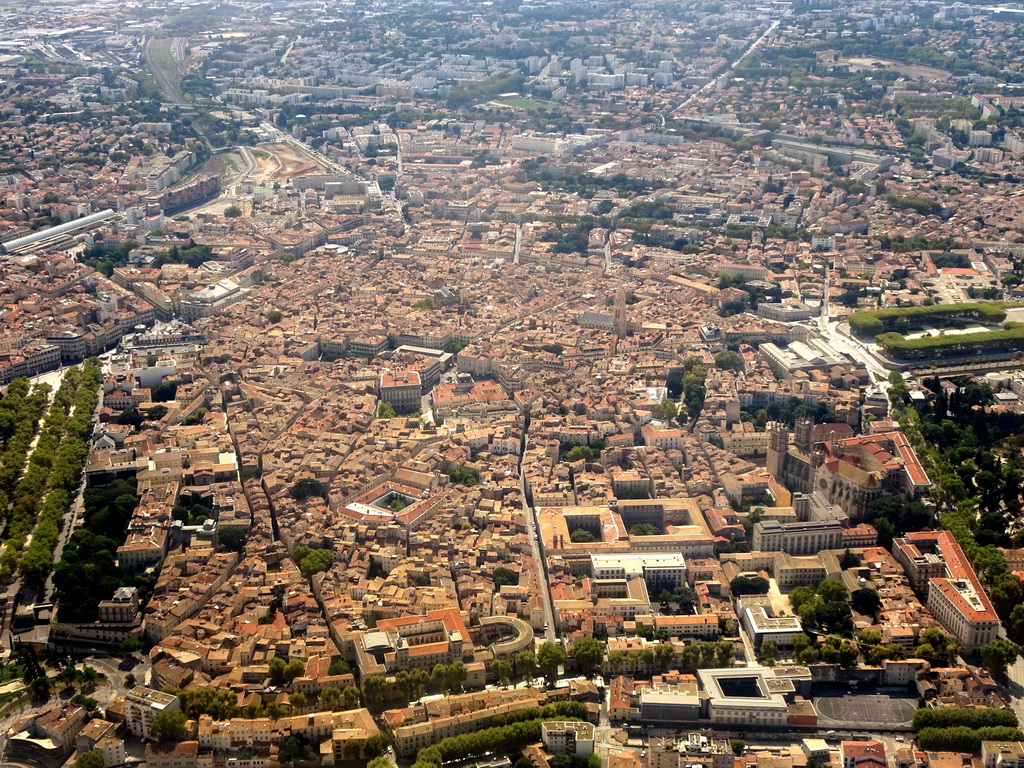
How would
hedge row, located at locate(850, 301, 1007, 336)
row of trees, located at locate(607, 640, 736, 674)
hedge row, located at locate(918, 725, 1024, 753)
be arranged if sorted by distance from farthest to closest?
hedge row, located at locate(850, 301, 1007, 336) < row of trees, located at locate(607, 640, 736, 674) < hedge row, located at locate(918, 725, 1024, 753)

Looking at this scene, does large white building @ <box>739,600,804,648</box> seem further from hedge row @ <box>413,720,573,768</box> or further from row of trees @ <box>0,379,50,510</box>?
row of trees @ <box>0,379,50,510</box>

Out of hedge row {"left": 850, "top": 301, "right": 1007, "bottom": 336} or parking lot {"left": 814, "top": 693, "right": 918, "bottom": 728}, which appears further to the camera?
hedge row {"left": 850, "top": 301, "right": 1007, "bottom": 336}

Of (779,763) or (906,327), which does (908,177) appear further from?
(779,763)

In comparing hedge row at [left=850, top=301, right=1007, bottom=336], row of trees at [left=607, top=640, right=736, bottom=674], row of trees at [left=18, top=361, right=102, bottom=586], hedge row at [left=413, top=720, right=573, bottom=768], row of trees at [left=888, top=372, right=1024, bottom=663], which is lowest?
hedge row at [left=850, top=301, right=1007, bottom=336]

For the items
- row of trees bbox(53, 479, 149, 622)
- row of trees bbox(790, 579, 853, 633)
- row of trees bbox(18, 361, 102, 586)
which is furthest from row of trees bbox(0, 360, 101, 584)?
row of trees bbox(790, 579, 853, 633)

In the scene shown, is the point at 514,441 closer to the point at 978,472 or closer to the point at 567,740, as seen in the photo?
the point at 567,740

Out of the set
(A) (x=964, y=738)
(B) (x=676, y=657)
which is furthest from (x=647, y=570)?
(A) (x=964, y=738)

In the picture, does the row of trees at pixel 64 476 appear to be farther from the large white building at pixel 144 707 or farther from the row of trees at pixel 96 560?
the large white building at pixel 144 707
